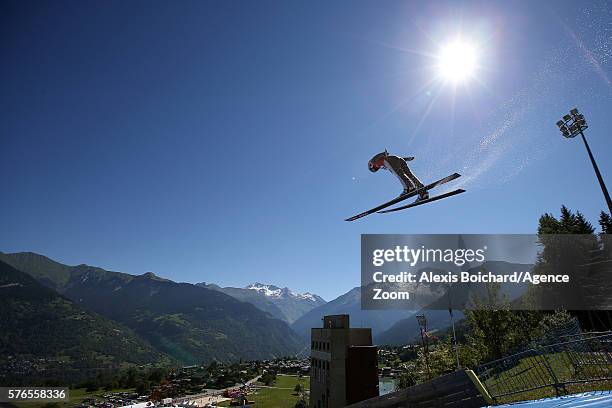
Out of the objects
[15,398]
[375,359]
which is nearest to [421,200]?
[375,359]

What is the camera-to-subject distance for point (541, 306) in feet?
159

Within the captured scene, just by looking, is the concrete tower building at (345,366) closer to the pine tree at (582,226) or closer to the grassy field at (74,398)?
the pine tree at (582,226)

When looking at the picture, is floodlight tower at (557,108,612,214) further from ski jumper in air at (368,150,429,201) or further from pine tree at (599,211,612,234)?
pine tree at (599,211,612,234)

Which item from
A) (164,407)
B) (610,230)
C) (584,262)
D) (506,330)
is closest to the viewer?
(506,330)

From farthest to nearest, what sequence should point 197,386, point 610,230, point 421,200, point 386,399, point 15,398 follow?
point 15,398
point 197,386
point 610,230
point 386,399
point 421,200

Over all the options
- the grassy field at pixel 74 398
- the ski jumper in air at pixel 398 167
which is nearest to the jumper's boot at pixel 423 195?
the ski jumper in air at pixel 398 167

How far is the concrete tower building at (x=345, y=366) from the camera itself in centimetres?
3922

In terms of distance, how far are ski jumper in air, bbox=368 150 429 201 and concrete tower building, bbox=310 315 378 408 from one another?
3176 centimetres

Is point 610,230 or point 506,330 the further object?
point 610,230

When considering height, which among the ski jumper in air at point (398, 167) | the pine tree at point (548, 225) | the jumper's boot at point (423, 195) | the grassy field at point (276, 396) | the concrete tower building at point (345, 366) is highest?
the pine tree at point (548, 225)

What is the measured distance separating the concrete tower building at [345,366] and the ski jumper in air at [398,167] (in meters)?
31.8

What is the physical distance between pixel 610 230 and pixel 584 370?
5475 cm

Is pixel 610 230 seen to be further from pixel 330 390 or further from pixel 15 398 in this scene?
pixel 15 398

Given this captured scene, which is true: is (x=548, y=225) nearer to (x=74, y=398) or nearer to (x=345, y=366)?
(x=345, y=366)
